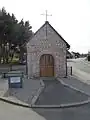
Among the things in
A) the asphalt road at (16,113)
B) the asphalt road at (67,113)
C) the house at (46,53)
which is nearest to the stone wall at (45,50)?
the house at (46,53)

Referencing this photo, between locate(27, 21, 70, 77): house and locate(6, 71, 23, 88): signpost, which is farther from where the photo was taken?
locate(27, 21, 70, 77): house

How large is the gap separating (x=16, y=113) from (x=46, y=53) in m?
15.1

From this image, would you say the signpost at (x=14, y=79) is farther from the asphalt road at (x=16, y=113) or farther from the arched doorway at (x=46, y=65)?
the arched doorway at (x=46, y=65)

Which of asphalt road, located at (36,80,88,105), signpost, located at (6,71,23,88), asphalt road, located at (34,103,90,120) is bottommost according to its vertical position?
asphalt road, located at (34,103,90,120)

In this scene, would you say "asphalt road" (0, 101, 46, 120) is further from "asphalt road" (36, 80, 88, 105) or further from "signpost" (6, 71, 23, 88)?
"signpost" (6, 71, 23, 88)

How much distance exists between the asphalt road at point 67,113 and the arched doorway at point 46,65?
1370cm

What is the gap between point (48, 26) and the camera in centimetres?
2642

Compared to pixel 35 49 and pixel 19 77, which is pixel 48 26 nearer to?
pixel 35 49

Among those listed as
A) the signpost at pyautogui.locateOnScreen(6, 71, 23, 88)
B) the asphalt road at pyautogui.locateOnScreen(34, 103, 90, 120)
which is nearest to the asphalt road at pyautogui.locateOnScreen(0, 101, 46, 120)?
the asphalt road at pyautogui.locateOnScreen(34, 103, 90, 120)

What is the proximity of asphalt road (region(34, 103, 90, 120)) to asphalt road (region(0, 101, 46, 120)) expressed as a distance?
1.20 feet

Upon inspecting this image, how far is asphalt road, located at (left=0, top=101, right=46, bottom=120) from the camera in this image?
10512 millimetres

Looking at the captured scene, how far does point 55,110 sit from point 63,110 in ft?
1.20

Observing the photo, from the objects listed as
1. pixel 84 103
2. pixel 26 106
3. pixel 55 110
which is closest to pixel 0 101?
pixel 26 106

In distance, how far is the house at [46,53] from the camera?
26.2m
